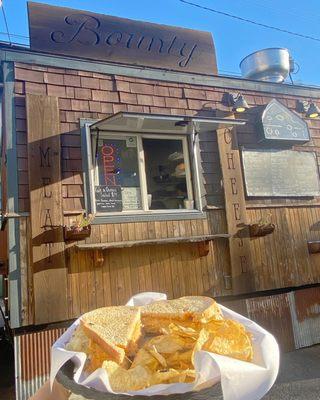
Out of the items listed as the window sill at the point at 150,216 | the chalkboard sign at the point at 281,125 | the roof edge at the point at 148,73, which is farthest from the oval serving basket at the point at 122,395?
the chalkboard sign at the point at 281,125

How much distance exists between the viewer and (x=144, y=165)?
4.83m

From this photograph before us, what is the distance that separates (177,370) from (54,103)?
3.90 metres

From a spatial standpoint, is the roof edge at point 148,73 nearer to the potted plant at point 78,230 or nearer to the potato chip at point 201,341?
the potted plant at point 78,230

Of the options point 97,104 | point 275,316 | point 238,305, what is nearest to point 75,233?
point 97,104

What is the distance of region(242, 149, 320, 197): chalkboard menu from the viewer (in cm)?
535

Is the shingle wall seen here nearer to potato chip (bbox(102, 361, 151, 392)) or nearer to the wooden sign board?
the wooden sign board

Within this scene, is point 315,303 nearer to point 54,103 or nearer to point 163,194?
point 163,194

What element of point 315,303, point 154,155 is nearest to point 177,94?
point 154,155

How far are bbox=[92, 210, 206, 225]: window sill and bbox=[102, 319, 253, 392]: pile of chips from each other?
307 cm

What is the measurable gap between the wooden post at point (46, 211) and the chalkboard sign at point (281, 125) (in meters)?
3.21

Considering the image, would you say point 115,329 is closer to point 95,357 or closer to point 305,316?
point 95,357

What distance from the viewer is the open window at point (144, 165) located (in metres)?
4.46

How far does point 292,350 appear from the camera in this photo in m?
5.00

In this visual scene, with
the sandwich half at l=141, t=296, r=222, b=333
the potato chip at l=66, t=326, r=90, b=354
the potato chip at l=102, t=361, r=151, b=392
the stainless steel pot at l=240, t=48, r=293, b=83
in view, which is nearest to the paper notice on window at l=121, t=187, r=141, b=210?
the sandwich half at l=141, t=296, r=222, b=333
